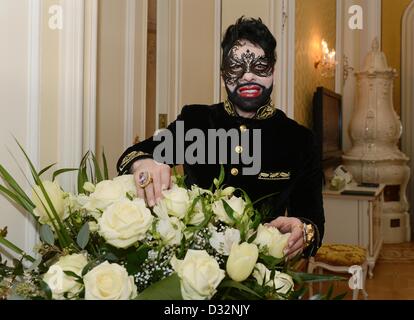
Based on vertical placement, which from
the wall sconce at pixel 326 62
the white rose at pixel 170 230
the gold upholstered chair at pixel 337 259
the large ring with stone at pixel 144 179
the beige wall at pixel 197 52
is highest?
the wall sconce at pixel 326 62

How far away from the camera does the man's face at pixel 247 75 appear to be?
82 centimetres

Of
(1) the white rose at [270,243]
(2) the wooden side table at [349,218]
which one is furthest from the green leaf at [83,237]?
(2) the wooden side table at [349,218]

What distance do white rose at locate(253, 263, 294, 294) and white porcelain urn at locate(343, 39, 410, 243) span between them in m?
3.91

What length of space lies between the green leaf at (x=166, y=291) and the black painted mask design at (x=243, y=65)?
15.8 inches

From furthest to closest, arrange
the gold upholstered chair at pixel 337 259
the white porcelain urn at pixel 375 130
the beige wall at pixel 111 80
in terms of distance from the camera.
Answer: the white porcelain urn at pixel 375 130 < the gold upholstered chair at pixel 337 259 < the beige wall at pixel 111 80

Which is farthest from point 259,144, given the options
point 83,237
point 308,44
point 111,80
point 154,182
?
point 308,44

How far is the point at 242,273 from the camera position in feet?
1.84

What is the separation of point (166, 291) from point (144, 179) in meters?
0.18

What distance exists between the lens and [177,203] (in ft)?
1.99

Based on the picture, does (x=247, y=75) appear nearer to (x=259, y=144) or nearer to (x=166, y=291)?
(x=259, y=144)

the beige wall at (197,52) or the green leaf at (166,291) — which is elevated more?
the beige wall at (197,52)

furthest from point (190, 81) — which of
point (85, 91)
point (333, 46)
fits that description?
Answer: point (333, 46)

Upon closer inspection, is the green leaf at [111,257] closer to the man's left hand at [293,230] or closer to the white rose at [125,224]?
the white rose at [125,224]

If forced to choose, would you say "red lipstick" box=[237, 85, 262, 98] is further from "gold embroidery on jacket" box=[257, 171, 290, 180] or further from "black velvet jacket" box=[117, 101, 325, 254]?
"gold embroidery on jacket" box=[257, 171, 290, 180]
